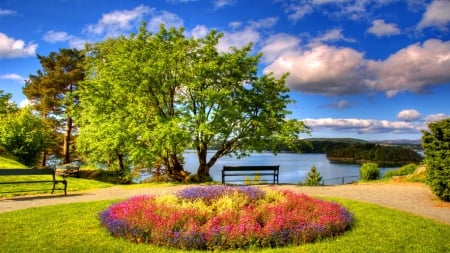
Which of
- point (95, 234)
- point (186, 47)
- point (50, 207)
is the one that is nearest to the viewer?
point (95, 234)

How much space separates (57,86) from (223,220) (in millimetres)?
41685

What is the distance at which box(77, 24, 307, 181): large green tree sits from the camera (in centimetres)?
2067

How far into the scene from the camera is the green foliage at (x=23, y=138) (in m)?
36.1

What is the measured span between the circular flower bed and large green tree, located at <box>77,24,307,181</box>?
9.53 metres

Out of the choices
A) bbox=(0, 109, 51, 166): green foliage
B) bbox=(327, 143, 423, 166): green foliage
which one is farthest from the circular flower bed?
bbox=(327, 143, 423, 166): green foliage

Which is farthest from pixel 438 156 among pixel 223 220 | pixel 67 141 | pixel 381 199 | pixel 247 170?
pixel 67 141

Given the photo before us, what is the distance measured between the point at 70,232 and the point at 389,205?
11.1 m

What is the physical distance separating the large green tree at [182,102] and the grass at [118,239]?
9.47m

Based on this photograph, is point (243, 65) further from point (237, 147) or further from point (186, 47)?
point (237, 147)

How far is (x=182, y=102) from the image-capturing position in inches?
896

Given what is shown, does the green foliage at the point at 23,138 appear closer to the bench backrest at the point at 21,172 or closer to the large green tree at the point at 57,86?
the large green tree at the point at 57,86

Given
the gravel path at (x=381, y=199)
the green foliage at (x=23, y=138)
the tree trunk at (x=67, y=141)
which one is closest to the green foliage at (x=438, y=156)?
the gravel path at (x=381, y=199)

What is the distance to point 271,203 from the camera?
10.4 metres

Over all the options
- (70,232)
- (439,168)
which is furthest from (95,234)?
(439,168)
